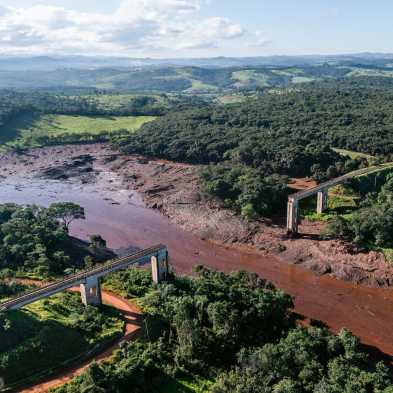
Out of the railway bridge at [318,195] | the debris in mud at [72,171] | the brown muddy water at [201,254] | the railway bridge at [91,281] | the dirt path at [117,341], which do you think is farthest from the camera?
the debris in mud at [72,171]

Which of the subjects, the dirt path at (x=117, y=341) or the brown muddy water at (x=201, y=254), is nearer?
the dirt path at (x=117, y=341)

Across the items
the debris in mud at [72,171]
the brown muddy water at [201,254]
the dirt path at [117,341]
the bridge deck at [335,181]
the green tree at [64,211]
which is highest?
the bridge deck at [335,181]

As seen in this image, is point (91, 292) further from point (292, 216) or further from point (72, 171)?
point (72, 171)

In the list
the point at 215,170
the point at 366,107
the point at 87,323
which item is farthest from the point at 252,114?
the point at 87,323

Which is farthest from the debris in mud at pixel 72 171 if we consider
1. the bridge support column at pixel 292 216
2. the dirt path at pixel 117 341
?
the dirt path at pixel 117 341

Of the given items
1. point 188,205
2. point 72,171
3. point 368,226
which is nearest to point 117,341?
point 368,226

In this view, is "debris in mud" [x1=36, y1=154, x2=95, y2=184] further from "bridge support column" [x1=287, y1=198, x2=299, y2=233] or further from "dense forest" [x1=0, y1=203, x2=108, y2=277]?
"bridge support column" [x1=287, y1=198, x2=299, y2=233]

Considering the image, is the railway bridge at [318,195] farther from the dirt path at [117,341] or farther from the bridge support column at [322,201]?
the dirt path at [117,341]
